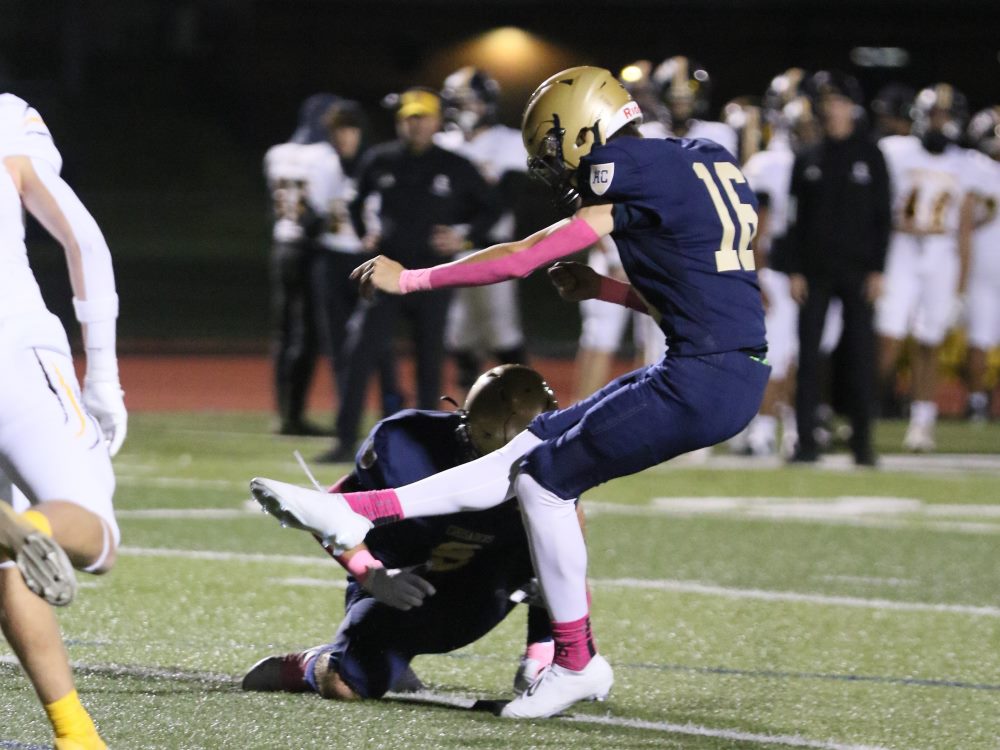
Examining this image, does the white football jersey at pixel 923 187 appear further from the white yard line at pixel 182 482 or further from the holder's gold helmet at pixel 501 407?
the holder's gold helmet at pixel 501 407

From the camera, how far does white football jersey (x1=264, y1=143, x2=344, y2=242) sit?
10023 millimetres

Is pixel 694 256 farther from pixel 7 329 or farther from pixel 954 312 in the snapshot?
pixel 954 312

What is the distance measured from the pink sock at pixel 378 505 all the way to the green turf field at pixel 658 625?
1.36 feet

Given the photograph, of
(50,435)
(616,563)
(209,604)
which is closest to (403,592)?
(50,435)

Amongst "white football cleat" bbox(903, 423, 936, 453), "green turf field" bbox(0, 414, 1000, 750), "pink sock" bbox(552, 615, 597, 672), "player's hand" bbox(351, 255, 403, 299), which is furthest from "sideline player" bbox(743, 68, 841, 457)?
"player's hand" bbox(351, 255, 403, 299)

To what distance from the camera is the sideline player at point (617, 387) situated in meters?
3.79

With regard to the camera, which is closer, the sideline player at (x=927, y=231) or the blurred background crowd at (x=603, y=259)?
the blurred background crowd at (x=603, y=259)

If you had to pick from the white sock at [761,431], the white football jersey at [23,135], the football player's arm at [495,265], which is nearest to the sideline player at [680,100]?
the white sock at [761,431]

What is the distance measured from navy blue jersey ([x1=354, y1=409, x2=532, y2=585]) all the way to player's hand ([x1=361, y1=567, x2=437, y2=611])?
0.23 meters

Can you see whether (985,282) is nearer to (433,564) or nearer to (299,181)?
(299,181)

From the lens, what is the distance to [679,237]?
3844mm

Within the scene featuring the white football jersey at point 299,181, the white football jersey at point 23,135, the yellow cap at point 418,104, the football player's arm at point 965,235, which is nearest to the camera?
the white football jersey at point 23,135

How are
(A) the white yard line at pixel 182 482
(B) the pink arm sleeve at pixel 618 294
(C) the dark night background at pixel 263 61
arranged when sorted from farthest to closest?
1. (C) the dark night background at pixel 263 61
2. (A) the white yard line at pixel 182 482
3. (B) the pink arm sleeve at pixel 618 294

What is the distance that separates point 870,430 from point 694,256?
219 inches
